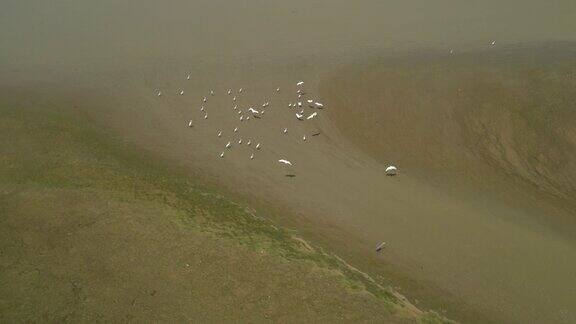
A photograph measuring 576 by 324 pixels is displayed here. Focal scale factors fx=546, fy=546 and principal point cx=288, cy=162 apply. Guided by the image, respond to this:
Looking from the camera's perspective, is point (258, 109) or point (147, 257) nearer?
point (147, 257)

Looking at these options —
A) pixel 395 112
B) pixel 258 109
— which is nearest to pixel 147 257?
pixel 258 109

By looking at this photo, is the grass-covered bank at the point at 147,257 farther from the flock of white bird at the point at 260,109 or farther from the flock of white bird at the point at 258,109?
the flock of white bird at the point at 258,109

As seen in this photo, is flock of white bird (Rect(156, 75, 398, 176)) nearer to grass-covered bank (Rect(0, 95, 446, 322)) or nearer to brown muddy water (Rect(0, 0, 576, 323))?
brown muddy water (Rect(0, 0, 576, 323))

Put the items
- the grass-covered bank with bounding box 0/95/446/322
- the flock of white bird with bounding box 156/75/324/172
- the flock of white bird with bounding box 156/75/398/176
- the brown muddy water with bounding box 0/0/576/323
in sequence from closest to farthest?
the grass-covered bank with bounding box 0/95/446/322 < the brown muddy water with bounding box 0/0/576/323 < the flock of white bird with bounding box 156/75/398/176 < the flock of white bird with bounding box 156/75/324/172

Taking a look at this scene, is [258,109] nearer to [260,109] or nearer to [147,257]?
[260,109]

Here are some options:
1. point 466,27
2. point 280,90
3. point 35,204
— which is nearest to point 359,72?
point 280,90

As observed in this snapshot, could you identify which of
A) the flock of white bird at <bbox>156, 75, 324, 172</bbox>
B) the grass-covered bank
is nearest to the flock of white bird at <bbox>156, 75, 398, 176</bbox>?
the flock of white bird at <bbox>156, 75, 324, 172</bbox>

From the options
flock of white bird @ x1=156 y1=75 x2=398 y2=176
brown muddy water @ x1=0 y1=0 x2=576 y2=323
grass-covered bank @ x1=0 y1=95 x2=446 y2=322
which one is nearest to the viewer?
grass-covered bank @ x1=0 y1=95 x2=446 y2=322

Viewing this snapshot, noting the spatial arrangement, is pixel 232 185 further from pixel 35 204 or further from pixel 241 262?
pixel 35 204
